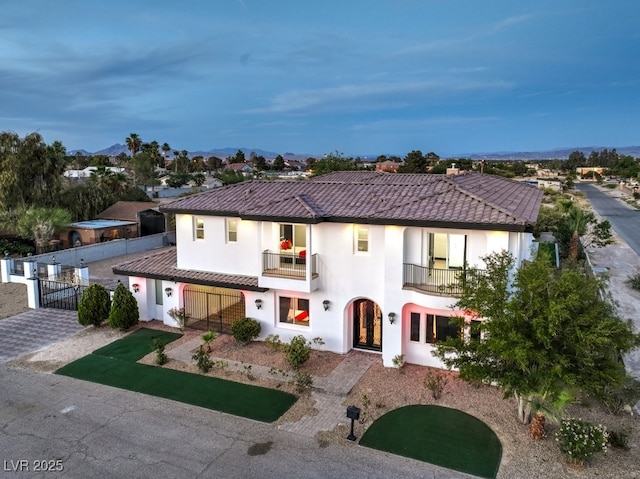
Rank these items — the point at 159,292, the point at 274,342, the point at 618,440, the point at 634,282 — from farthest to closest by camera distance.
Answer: the point at 634,282, the point at 159,292, the point at 274,342, the point at 618,440

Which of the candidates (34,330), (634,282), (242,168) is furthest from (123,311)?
(242,168)

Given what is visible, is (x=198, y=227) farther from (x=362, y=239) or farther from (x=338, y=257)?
(x=362, y=239)

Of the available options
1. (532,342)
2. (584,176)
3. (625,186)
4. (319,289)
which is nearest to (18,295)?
(319,289)

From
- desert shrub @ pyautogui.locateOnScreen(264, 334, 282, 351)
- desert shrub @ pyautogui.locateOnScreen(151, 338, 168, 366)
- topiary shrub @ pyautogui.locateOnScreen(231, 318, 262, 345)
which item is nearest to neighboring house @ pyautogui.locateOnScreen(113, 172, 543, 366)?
desert shrub @ pyautogui.locateOnScreen(264, 334, 282, 351)

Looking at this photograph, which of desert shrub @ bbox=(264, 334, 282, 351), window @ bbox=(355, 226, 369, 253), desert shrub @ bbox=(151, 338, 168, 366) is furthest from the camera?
desert shrub @ bbox=(264, 334, 282, 351)

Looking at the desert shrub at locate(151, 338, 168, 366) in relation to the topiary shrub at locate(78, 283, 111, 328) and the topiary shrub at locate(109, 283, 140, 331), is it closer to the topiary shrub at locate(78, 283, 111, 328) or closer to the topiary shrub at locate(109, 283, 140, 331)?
the topiary shrub at locate(109, 283, 140, 331)

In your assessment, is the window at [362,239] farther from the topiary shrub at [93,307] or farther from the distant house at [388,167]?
the distant house at [388,167]
